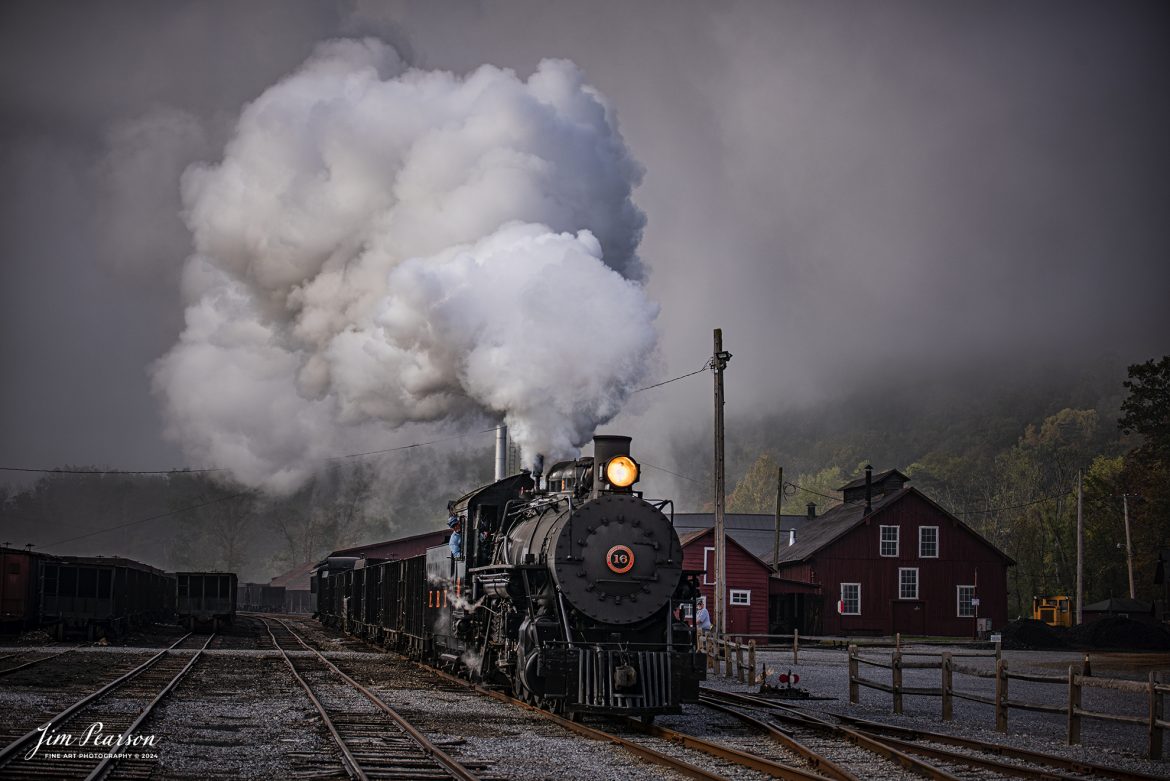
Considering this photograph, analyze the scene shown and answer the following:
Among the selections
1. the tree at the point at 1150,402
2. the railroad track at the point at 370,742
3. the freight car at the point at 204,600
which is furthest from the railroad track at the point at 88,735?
the tree at the point at 1150,402

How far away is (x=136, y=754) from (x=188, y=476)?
106 metres

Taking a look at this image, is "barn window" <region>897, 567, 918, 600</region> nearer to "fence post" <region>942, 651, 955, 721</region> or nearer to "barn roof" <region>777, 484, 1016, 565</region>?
"barn roof" <region>777, 484, 1016, 565</region>

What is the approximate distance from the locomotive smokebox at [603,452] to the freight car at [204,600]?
28.3m

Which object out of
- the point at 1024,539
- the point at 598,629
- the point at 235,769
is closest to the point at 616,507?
the point at 598,629

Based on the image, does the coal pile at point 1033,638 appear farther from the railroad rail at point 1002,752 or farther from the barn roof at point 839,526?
the railroad rail at point 1002,752

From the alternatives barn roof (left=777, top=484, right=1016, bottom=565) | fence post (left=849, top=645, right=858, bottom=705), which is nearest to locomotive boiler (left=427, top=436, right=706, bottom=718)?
fence post (left=849, top=645, right=858, bottom=705)


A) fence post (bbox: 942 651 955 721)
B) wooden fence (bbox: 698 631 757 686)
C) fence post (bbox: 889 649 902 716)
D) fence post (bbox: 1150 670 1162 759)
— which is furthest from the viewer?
wooden fence (bbox: 698 631 757 686)

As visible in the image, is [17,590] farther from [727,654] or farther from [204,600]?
[727,654]

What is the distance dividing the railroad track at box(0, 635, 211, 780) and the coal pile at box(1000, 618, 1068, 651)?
1298 inches

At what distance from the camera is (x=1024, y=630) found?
42.2m

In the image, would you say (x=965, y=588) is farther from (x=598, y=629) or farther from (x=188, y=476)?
(x=188, y=476)

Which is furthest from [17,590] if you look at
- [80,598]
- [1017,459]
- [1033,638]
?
[1017,459]

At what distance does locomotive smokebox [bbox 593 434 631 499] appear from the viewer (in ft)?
47.1

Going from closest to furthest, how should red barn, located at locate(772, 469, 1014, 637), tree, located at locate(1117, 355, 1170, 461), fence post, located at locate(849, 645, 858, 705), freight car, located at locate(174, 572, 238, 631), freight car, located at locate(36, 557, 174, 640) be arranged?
fence post, located at locate(849, 645, 858, 705) < freight car, located at locate(36, 557, 174, 640) < freight car, located at locate(174, 572, 238, 631) < red barn, located at locate(772, 469, 1014, 637) < tree, located at locate(1117, 355, 1170, 461)
